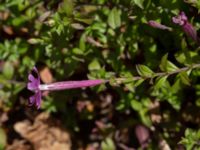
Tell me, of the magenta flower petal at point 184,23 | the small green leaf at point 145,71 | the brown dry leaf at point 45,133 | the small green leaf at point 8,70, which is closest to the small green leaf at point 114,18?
the small green leaf at point 145,71

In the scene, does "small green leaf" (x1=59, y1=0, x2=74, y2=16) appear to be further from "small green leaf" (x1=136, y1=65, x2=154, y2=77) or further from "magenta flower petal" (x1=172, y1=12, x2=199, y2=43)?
"magenta flower petal" (x1=172, y1=12, x2=199, y2=43)

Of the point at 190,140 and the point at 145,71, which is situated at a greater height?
the point at 145,71

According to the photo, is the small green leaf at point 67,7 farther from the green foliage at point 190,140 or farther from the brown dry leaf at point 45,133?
the brown dry leaf at point 45,133

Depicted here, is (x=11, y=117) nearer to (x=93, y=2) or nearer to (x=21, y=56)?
(x=21, y=56)

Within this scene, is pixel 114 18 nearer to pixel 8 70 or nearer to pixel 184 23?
pixel 184 23

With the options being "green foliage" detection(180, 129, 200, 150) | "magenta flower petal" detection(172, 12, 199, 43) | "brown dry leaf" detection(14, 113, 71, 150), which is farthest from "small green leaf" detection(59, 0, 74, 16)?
"brown dry leaf" detection(14, 113, 71, 150)

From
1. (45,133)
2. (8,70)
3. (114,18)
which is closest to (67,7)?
(114,18)
